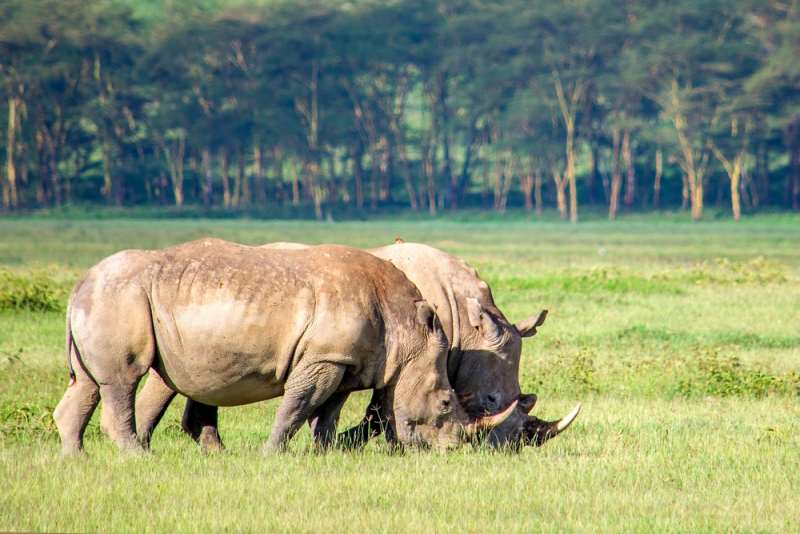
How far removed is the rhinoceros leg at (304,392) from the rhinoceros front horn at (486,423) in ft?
3.13

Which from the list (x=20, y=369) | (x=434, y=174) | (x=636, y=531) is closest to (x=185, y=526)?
(x=636, y=531)

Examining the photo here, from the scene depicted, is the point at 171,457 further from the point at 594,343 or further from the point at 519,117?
the point at 519,117

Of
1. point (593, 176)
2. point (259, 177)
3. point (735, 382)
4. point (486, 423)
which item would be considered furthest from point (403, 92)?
point (486, 423)

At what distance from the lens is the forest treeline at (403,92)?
58.9m

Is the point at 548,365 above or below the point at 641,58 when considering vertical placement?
below

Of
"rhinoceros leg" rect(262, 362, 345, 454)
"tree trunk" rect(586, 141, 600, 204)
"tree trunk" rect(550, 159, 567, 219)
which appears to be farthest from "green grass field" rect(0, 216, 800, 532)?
"tree trunk" rect(586, 141, 600, 204)

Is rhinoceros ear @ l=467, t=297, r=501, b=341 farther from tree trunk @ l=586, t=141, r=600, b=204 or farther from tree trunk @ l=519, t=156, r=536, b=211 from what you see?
tree trunk @ l=586, t=141, r=600, b=204

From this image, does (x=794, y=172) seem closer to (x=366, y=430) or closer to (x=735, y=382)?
(x=735, y=382)

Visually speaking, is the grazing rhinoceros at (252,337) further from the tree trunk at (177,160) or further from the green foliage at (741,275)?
the tree trunk at (177,160)

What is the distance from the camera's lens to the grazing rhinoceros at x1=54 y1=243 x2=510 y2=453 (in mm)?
6824

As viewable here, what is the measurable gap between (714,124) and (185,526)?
54.8m

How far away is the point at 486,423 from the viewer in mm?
7336

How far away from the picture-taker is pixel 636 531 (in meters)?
5.82

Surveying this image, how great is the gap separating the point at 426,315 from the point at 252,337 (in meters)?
1.13
